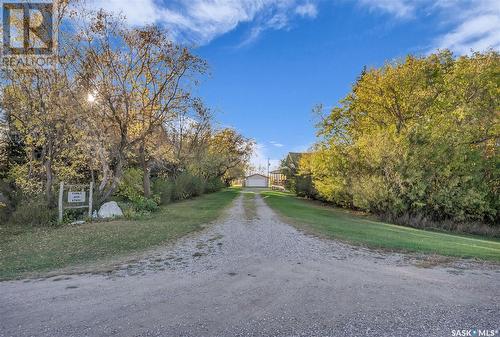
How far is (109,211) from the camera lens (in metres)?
14.6

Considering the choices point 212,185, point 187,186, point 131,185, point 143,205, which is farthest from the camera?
point 212,185

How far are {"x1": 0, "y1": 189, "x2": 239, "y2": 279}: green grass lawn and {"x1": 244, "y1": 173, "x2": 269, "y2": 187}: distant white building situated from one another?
7215 cm

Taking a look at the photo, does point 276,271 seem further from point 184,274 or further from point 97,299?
point 97,299

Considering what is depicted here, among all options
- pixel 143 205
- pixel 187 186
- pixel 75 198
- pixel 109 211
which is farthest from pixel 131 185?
pixel 187 186

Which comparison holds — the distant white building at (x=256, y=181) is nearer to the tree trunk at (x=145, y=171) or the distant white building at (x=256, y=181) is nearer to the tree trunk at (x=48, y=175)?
the tree trunk at (x=145, y=171)

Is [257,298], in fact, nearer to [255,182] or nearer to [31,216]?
[31,216]

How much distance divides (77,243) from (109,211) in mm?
5805

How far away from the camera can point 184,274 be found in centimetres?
604

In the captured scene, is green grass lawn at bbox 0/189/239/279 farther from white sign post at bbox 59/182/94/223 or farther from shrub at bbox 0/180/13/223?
shrub at bbox 0/180/13/223

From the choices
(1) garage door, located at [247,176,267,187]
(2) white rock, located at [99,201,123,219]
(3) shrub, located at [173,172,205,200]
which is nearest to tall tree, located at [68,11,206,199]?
(2) white rock, located at [99,201,123,219]

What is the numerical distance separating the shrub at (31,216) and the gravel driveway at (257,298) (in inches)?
316

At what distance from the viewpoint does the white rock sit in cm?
1433

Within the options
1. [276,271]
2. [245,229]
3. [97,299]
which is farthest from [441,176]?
[97,299]

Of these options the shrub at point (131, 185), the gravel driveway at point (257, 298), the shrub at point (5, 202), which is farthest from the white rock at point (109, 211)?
the gravel driveway at point (257, 298)
